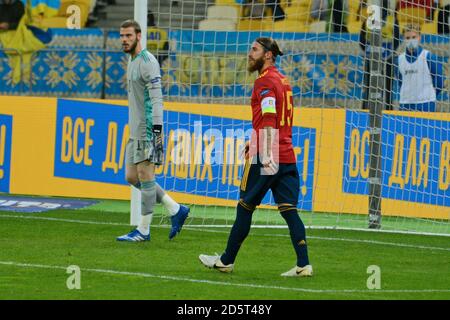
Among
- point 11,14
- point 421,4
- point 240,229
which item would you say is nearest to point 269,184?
point 240,229

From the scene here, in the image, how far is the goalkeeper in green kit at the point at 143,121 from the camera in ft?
44.7

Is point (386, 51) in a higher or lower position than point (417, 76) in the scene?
higher

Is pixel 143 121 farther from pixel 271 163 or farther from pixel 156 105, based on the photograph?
pixel 271 163

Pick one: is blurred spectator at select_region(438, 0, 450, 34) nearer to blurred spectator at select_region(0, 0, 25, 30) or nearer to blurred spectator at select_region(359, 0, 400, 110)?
blurred spectator at select_region(359, 0, 400, 110)

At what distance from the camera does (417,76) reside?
59.4 ft

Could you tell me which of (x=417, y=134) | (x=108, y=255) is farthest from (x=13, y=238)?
(x=417, y=134)

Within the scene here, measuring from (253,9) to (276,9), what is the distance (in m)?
1.35

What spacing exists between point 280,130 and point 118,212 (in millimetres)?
6322

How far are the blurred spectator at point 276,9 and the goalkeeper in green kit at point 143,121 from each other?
5.59 metres

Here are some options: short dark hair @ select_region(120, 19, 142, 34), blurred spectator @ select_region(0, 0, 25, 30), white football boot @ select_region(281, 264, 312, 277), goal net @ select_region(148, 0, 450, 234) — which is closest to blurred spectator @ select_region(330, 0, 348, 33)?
goal net @ select_region(148, 0, 450, 234)

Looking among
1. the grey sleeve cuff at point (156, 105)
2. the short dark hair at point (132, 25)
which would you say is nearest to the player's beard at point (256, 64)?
the grey sleeve cuff at point (156, 105)
